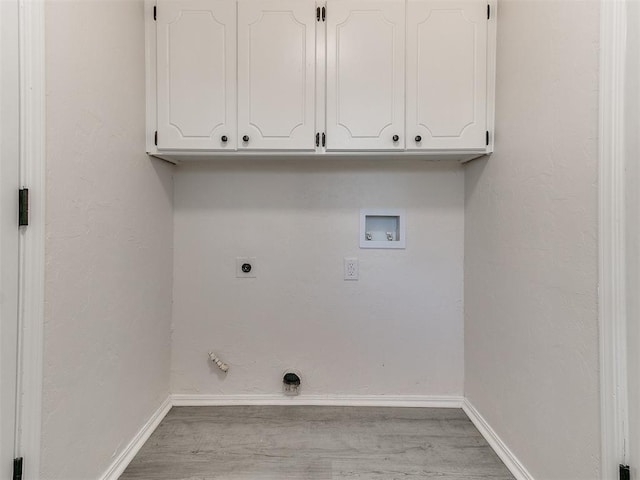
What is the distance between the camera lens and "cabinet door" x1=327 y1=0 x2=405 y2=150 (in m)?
1.58

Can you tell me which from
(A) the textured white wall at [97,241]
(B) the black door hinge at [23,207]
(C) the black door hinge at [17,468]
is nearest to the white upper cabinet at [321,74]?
(A) the textured white wall at [97,241]

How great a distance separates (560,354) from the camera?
116cm

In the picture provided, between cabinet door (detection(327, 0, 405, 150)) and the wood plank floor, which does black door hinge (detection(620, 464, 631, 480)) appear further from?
cabinet door (detection(327, 0, 405, 150))

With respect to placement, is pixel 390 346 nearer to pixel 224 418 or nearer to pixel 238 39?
pixel 224 418

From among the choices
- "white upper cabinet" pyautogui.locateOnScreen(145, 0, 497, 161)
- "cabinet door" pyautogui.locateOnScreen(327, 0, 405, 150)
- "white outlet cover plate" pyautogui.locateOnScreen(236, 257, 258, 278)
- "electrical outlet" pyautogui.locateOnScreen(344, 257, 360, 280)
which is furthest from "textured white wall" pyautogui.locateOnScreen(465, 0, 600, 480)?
"white outlet cover plate" pyautogui.locateOnScreen(236, 257, 258, 278)

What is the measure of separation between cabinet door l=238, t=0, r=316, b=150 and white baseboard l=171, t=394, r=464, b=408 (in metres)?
1.46

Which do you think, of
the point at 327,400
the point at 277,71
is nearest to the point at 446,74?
the point at 277,71

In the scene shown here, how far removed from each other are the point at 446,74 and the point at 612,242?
1.06m

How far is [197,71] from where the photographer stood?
62.4 inches

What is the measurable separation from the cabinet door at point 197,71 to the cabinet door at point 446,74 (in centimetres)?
89

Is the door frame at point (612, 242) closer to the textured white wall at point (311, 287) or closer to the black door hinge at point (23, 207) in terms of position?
the textured white wall at point (311, 287)

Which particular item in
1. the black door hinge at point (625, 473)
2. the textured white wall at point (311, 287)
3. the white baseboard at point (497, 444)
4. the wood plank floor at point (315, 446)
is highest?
the textured white wall at point (311, 287)

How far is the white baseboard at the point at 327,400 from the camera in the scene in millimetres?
1933

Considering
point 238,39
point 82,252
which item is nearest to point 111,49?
point 238,39
